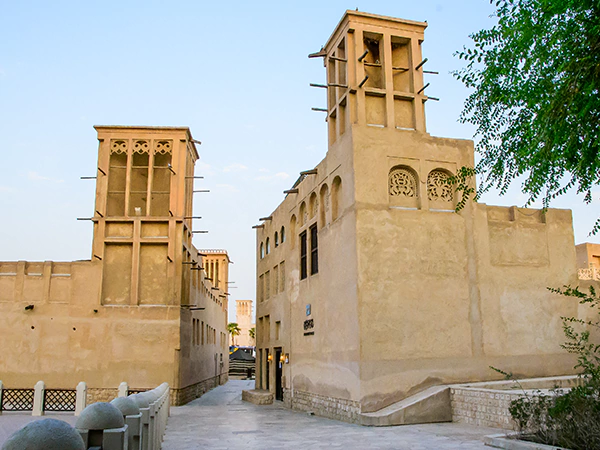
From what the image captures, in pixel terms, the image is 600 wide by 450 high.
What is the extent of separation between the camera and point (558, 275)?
17969 mm

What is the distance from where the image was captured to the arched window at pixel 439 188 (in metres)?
17.2

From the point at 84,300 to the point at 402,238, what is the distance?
13677 millimetres

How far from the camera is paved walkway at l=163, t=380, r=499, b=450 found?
1144cm

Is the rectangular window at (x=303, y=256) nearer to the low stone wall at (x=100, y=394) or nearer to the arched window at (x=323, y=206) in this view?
the arched window at (x=323, y=206)

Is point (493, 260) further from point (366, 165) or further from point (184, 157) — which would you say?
point (184, 157)

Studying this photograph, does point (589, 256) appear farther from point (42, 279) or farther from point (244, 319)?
point (244, 319)

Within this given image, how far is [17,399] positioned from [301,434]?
44.2 feet

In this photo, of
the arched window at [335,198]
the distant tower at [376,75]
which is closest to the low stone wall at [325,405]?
the arched window at [335,198]

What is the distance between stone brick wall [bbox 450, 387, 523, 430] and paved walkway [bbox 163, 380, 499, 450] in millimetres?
280

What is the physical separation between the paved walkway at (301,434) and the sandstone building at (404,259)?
55.9 inches

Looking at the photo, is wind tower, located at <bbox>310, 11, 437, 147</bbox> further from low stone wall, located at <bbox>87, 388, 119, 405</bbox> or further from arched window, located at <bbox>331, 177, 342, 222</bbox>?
low stone wall, located at <bbox>87, 388, 119, 405</bbox>

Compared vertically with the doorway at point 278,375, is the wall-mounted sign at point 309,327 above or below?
above

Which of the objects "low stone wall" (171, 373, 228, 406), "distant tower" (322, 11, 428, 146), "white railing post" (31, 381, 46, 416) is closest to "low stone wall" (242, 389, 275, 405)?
"low stone wall" (171, 373, 228, 406)

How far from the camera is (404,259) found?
1625 centimetres
